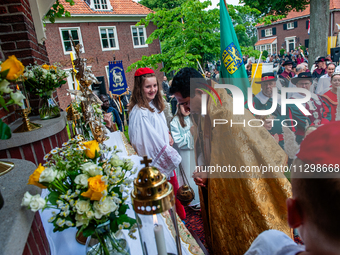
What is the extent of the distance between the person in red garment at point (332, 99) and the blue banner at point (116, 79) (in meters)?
6.22

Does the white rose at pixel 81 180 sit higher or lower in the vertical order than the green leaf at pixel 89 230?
higher

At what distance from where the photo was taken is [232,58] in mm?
4320

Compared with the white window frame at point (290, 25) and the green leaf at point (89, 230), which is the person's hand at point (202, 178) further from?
the white window frame at point (290, 25)

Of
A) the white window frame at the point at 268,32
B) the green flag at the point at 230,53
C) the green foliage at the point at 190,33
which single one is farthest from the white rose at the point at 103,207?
the white window frame at the point at 268,32

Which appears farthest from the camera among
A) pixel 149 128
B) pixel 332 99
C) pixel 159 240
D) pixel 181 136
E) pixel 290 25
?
pixel 290 25

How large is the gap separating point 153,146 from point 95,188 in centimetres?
198

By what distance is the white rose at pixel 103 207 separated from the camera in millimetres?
863

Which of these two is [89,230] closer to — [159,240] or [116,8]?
[159,240]

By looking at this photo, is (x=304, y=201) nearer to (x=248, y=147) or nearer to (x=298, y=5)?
(x=248, y=147)

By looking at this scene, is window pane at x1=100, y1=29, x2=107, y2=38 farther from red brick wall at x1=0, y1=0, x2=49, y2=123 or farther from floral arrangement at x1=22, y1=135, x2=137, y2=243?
floral arrangement at x1=22, y1=135, x2=137, y2=243

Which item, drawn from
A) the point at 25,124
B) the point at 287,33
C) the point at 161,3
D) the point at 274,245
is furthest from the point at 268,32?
the point at 274,245

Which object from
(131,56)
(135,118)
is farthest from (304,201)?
(131,56)

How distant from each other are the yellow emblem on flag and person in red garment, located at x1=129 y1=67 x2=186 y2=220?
6.19 ft

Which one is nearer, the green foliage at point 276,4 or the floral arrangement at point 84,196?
the floral arrangement at point 84,196
